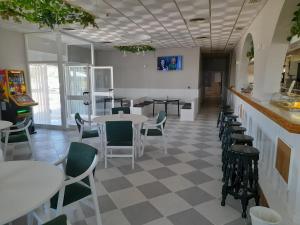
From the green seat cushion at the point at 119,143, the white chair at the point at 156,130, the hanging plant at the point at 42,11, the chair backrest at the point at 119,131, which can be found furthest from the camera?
the white chair at the point at 156,130

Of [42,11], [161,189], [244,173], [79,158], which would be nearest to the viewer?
[79,158]

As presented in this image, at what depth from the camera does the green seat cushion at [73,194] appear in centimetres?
185

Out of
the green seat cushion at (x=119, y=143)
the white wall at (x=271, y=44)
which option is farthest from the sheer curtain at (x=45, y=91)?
the white wall at (x=271, y=44)

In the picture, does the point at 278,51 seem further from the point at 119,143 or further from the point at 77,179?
the point at 77,179

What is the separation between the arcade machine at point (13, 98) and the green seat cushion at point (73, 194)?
4.18m

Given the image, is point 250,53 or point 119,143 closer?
point 119,143

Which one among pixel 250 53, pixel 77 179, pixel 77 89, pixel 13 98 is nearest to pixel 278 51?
pixel 250 53

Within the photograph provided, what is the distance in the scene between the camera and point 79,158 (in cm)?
212

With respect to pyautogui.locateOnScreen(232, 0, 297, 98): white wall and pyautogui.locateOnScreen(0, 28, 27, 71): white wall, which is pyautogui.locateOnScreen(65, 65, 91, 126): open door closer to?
pyautogui.locateOnScreen(0, 28, 27, 71): white wall

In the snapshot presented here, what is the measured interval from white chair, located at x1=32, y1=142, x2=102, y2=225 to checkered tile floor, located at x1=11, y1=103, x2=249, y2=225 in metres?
0.45

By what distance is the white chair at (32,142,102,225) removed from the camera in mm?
1824

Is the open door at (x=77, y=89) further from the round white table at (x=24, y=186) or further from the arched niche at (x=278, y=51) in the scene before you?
→ the arched niche at (x=278, y=51)

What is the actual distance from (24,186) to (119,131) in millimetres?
2030

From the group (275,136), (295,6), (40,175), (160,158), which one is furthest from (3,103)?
(295,6)
